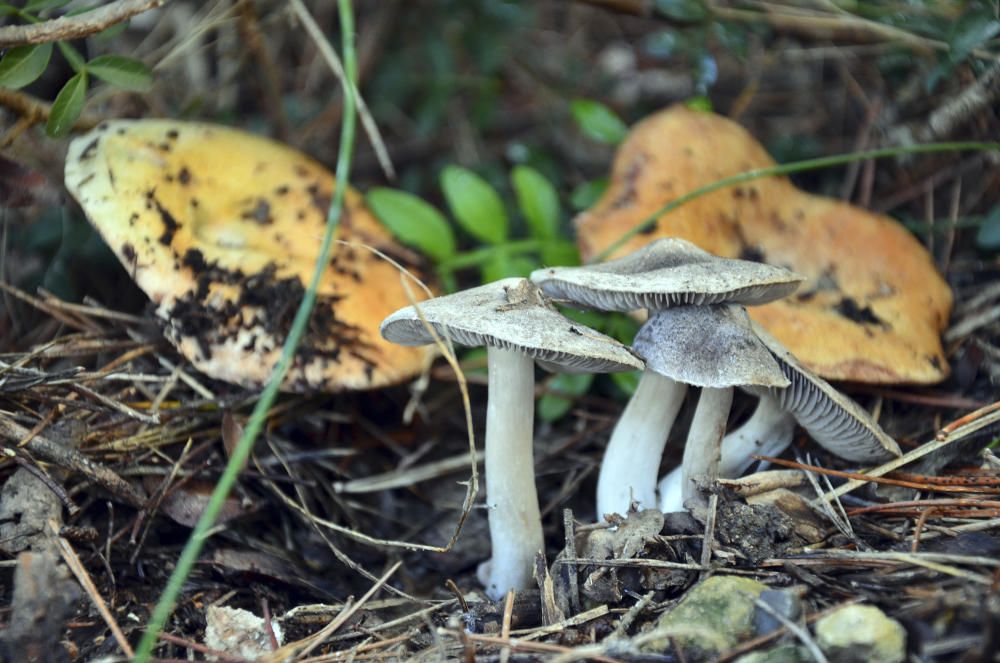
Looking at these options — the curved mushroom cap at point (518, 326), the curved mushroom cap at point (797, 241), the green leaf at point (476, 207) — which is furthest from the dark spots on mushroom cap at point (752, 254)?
the curved mushroom cap at point (518, 326)

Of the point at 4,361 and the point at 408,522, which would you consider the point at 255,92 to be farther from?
the point at 408,522

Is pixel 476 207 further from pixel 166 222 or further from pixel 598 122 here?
pixel 166 222

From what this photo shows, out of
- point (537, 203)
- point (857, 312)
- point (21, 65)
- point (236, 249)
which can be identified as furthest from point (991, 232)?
point (21, 65)

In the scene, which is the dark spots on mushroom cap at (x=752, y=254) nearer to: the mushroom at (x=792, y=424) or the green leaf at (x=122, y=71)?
the mushroom at (x=792, y=424)

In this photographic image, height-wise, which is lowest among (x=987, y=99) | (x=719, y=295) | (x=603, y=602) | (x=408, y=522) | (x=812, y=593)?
(x=408, y=522)

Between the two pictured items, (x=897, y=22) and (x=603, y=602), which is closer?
(x=603, y=602)

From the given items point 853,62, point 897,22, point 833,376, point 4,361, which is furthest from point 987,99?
point 4,361
